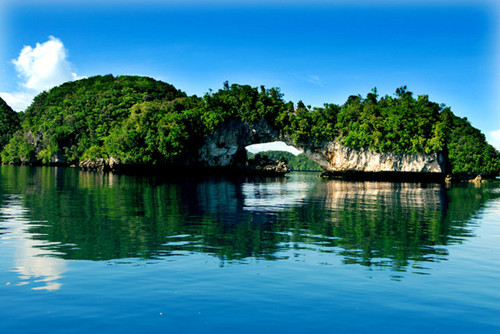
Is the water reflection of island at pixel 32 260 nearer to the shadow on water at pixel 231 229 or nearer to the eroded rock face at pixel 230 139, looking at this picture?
the shadow on water at pixel 231 229

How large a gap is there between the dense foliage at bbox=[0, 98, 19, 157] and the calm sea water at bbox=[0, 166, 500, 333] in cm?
16506

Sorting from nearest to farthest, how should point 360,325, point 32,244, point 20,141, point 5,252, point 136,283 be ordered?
point 360,325
point 136,283
point 5,252
point 32,244
point 20,141

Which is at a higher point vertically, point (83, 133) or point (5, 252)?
point (83, 133)

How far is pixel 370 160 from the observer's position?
88.8 m

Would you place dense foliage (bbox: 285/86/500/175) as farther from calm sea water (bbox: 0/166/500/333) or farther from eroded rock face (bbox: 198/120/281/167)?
calm sea water (bbox: 0/166/500/333)

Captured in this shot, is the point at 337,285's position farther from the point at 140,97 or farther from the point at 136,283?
the point at 140,97

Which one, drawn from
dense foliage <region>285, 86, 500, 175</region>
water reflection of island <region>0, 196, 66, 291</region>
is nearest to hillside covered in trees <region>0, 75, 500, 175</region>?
dense foliage <region>285, 86, 500, 175</region>

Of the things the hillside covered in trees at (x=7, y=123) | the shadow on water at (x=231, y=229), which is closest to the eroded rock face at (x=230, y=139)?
the shadow on water at (x=231, y=229)

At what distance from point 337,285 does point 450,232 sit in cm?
1165

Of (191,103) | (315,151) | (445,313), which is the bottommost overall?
(445,313)

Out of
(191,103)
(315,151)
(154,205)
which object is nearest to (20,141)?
(191,103)

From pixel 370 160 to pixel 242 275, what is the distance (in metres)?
82.3

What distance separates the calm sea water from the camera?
26.0 feet

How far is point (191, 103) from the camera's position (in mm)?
98625
